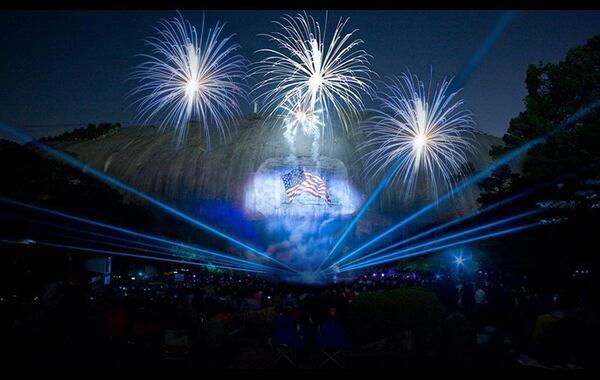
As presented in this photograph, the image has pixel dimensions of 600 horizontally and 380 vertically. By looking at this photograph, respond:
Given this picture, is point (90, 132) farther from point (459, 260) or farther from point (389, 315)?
point (389, 315)

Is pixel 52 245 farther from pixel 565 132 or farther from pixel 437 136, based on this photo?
pixel 565 132

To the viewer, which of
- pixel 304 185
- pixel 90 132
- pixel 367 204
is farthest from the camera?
pixel 90 132

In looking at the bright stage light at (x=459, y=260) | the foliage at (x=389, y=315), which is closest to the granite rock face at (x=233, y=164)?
the bright stage light at (x=459, y=260)

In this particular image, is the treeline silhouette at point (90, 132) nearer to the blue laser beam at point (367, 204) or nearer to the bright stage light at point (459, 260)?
the blue laser beam at point (367, 204)

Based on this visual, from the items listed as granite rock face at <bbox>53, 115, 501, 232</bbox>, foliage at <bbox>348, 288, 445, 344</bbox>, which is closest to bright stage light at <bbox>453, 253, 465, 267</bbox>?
foliage at <bbox>348, 288, 445, 344</bbox>

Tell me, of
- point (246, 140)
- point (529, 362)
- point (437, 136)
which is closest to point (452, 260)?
point (437, 136)

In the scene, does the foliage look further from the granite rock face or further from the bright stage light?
the granite rock face

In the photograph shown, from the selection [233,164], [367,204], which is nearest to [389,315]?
[367,204]

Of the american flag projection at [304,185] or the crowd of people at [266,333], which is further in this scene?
the american flag projection at [304,185]

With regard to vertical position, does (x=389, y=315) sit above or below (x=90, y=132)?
below
